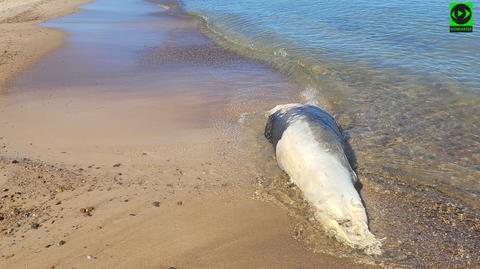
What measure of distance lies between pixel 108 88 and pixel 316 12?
31.6 ft

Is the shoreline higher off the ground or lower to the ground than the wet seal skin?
higher

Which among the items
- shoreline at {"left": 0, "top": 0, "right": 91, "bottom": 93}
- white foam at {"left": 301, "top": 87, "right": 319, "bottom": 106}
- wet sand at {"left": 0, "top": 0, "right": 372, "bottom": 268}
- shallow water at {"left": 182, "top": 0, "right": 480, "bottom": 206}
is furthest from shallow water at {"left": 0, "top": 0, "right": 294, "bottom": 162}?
shallow water at {"left": 182, "top": 0, "right": 480, "bottom": 206}

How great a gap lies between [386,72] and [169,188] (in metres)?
6.41

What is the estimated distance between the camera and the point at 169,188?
5.81 metres

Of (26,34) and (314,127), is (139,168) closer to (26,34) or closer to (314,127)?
(314,127)

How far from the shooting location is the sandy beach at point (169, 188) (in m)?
4.59

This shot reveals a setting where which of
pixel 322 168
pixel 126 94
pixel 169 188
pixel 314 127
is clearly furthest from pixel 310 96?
pixel 169 188

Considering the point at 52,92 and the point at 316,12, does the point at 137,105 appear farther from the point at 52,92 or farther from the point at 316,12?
the point at 316,12

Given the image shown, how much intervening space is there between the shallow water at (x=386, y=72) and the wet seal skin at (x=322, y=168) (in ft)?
2.70

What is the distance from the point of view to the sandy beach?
459 cm

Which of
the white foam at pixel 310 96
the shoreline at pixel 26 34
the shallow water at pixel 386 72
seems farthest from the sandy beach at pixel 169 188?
the shallow water at pixel 386 72

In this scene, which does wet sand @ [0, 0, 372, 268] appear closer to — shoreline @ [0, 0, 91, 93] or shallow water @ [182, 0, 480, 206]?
shoreline @ [0, 0, 91, 93]

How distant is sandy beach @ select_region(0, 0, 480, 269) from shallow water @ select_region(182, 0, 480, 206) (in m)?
0.66

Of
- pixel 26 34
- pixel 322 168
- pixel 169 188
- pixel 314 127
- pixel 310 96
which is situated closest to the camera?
pixel 322 168
